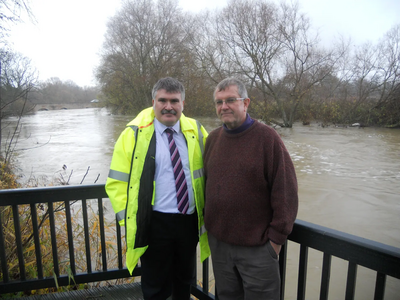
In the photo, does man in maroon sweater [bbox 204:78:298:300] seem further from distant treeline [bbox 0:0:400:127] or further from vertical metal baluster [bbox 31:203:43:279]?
distant treeline [bbox 0:0:400:127]

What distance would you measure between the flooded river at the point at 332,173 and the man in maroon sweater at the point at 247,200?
252cm

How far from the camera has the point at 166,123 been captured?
6.69ft

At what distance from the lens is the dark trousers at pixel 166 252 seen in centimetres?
200

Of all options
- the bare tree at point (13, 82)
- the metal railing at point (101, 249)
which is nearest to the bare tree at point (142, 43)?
the bare tree at point (13, 82)

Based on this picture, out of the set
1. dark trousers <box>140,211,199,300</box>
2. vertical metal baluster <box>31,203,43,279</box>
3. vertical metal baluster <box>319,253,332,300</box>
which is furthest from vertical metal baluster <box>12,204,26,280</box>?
vertical metal baluster <box>319,253,332,300</box>

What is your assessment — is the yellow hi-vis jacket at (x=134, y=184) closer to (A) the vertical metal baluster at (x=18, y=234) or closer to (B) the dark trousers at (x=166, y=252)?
(B) the dark trousers at (x=166, y=252)

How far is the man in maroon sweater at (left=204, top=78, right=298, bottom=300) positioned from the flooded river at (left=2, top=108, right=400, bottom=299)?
252 centimetres

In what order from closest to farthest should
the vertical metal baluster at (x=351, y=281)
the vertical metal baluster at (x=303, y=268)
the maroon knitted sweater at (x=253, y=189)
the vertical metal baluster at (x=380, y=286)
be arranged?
the vertical metal baluster at (x=380, y=286), the vertical metal baluster at (x=351, y=281), the maroon knitted sweater at (x=253, y=189), the vertical metal baluster at (x=303, y=268)

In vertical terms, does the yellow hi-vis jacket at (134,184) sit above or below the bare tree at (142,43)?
below

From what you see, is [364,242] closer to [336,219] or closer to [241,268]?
[241,268]

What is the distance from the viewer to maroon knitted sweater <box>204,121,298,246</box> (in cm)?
159

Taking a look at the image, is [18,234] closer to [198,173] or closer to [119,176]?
[119,176]

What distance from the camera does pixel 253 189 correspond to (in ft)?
5.49

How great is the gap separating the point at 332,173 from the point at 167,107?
9.51 m
